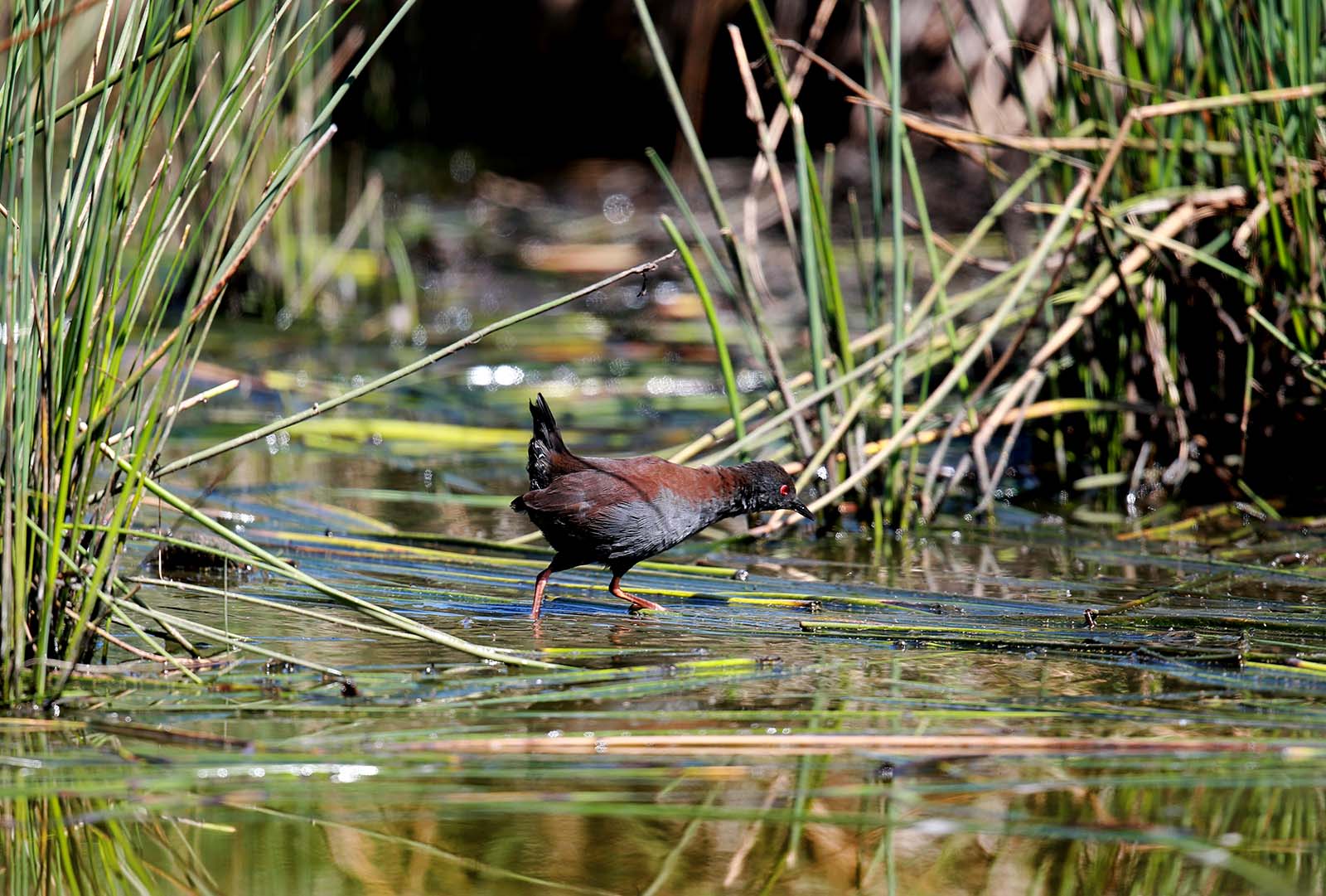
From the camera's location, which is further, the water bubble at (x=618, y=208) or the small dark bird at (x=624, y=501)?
the water bubble at (x=618, y=208)

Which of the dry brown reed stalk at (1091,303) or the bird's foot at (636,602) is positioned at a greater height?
the dry brown reed stalk at (1091,303)

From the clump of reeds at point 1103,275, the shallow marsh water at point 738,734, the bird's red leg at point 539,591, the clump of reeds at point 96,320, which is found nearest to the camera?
the shallow marsh water at point 738,734

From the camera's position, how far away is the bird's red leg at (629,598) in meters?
4.03

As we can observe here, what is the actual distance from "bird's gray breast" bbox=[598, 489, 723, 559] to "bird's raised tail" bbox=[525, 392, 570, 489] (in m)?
0.37

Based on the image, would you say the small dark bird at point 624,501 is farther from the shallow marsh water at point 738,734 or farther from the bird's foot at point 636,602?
the shallow marsh water at point 738,734

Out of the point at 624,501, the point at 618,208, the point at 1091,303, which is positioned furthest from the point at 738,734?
the point at 618,208

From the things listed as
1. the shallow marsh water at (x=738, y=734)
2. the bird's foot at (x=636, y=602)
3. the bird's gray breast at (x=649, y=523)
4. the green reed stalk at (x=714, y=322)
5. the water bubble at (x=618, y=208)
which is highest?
the water bubble at (x=618, y=208)

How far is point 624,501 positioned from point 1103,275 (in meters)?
2.03

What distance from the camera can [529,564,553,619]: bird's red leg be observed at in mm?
3988

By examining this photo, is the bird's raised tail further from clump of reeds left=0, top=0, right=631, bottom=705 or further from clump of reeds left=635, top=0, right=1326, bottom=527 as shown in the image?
clump of reeds left=0, top=0, right=631, bottom=705

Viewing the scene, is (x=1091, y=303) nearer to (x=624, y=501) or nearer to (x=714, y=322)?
(x=714, y=322)

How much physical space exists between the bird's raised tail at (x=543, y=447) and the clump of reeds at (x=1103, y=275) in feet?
1.86

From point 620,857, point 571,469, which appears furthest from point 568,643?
point 620,857

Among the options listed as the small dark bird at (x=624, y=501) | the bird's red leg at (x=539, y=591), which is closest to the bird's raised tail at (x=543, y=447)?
the small dark bird at (x=624, y=501)
